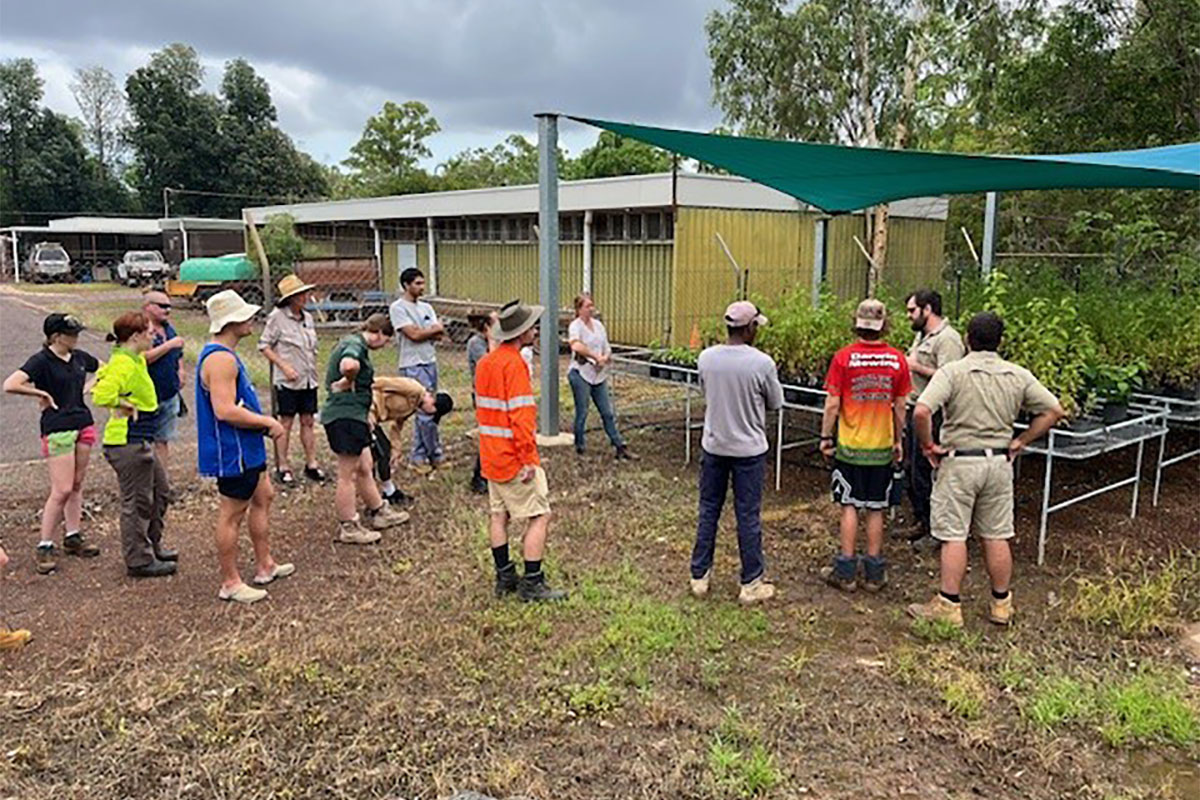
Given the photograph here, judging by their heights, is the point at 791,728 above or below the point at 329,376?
below

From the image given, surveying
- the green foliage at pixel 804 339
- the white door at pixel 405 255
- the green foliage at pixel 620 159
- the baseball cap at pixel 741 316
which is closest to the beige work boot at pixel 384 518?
the baseball cap at pixel 741 316

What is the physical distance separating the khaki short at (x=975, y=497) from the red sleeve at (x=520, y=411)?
1899 mm

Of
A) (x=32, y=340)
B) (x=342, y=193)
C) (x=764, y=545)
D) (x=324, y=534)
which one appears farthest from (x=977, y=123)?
(x=342, y=193)

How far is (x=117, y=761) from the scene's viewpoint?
295 centimetres

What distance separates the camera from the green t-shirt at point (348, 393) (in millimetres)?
5000

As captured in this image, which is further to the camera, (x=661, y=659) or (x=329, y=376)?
(x=329, y=376)

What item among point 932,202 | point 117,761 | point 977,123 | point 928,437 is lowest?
point 117,761

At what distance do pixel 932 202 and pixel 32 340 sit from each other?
17238 mm

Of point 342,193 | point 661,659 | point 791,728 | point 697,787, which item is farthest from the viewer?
point 342,193

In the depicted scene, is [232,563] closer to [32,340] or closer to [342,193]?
[32,340]

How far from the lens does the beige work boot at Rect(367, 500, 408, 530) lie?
5371 millimetres

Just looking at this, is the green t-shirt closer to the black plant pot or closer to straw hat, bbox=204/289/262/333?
straw hat, bbox=204/289/262/333

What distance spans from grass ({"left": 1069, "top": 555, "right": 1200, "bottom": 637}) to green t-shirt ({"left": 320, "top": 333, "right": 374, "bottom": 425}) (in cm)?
385

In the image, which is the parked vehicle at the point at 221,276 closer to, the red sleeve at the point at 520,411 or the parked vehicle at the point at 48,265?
the parked vehicle at the point at 48,265
